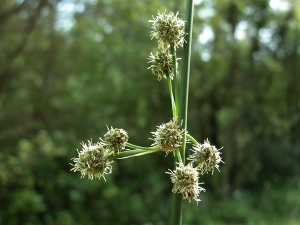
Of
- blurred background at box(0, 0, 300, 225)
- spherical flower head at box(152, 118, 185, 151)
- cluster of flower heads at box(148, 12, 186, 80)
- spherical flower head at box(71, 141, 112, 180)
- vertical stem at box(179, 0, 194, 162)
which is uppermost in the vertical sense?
blurred background at box(0, 0, 300, 225)

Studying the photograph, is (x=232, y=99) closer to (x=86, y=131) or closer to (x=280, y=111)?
(x=280, y=111)

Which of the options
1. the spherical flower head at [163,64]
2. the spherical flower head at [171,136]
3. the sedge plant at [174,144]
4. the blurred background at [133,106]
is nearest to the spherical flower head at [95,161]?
the sedge plant at [174,144]

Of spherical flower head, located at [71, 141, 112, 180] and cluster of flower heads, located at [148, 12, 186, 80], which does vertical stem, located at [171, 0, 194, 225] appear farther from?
spherical flower head, located at [71, 141, 112, 180]

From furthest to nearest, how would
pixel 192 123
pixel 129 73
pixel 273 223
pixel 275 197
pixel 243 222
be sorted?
pixel 192 123, pixel 275 197, pixel 129 73, pixel 243 222, pixel 273 223

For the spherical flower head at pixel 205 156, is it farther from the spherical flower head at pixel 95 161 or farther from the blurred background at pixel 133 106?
the blurred background at pixel 133 106

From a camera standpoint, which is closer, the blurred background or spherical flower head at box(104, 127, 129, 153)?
spherical flower head at box(104, 127, 129, 153)

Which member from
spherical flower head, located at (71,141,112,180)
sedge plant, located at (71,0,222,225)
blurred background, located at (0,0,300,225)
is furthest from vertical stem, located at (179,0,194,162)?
blurred background, located at (0,0,300,225)

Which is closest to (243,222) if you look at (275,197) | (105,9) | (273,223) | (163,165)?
(273,223)
